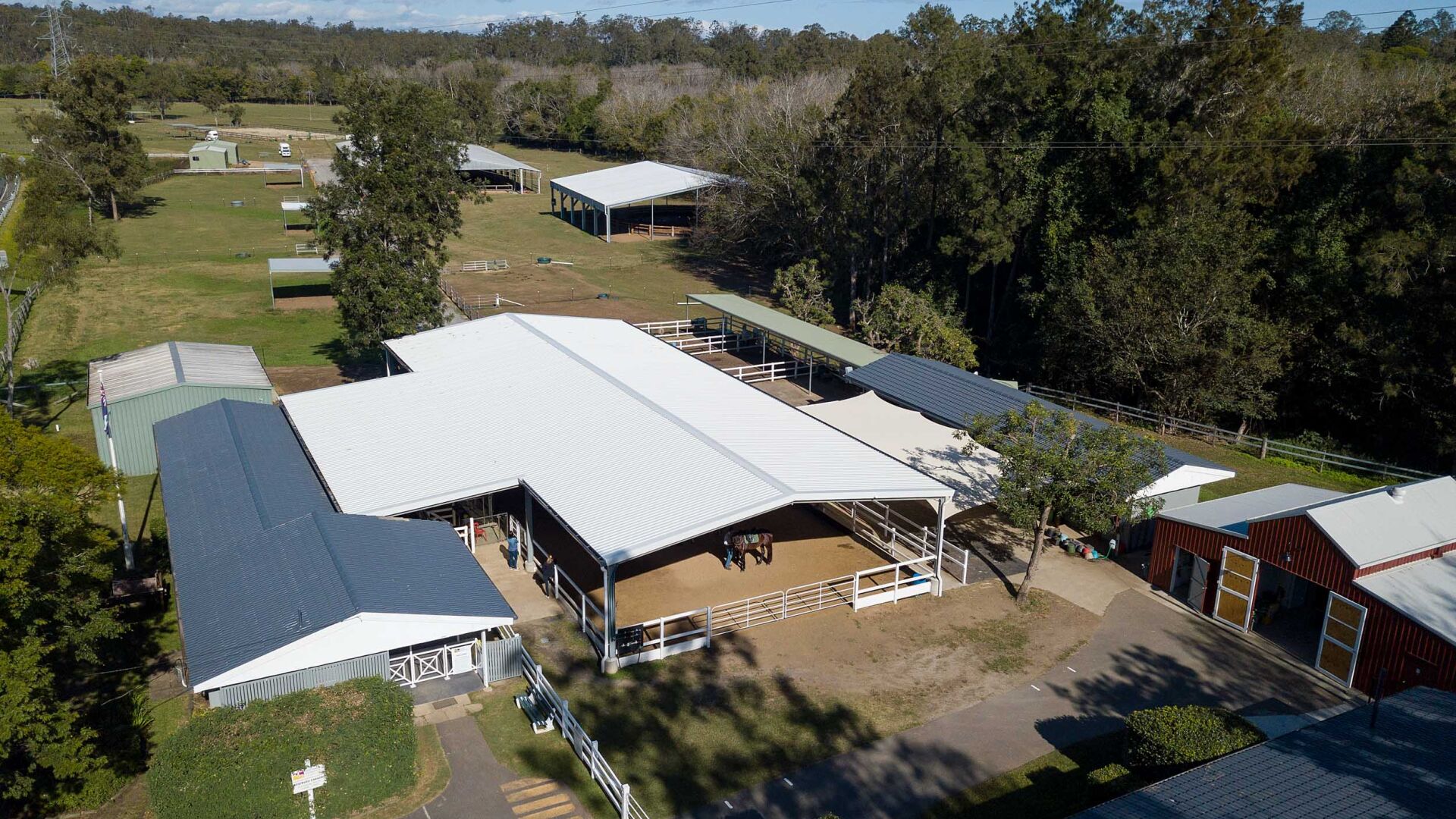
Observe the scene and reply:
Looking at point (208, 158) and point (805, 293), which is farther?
point (208, 158)

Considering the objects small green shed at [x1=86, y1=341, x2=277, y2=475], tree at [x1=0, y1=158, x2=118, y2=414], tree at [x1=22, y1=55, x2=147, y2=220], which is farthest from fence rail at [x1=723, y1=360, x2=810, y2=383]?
tree at [x1=22, y1=55, x2=147, y2=220]

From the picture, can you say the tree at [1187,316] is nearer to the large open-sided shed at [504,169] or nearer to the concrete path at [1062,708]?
the concrete path at [1062,708]

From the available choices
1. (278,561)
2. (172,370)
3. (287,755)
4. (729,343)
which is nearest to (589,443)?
(278,561)

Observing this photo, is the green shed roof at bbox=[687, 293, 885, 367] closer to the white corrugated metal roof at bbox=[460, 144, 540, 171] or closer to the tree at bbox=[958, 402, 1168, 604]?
the tree at bbox=[958, 402, 1168, 604]

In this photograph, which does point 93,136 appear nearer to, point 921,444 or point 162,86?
point 921,444

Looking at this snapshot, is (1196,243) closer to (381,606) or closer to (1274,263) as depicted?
(1274,263)
